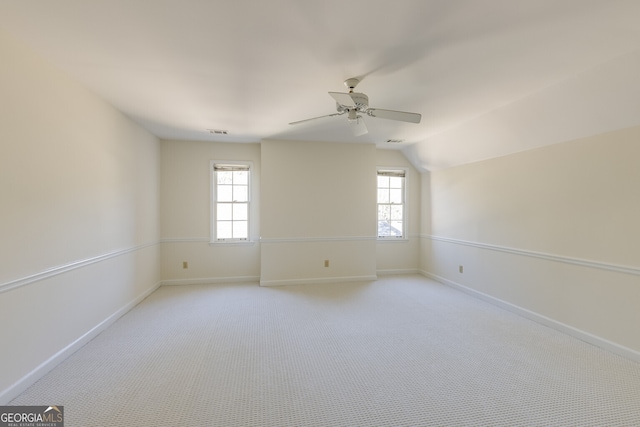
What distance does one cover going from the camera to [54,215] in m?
2.26

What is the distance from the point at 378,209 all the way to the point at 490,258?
2200 millimetres

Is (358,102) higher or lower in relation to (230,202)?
higher

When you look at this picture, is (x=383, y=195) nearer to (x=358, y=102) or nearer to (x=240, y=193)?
(x=240, y=193)

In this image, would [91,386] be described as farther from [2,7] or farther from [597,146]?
[597,146]

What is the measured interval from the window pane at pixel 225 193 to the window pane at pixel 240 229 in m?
0.45

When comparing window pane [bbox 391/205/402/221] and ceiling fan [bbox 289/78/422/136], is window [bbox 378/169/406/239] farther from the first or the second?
ceiling fan [bbox 289/78/422/136]

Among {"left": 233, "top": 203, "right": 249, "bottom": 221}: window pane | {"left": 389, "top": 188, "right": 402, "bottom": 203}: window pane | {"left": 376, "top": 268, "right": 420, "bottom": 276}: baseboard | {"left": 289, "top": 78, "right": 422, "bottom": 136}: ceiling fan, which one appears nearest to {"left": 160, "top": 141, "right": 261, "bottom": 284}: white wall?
{"left": 233, "top": 203, "right": 249, "bottom": 221}: window pane

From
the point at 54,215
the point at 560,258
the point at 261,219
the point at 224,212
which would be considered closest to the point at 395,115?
the point at 560,258

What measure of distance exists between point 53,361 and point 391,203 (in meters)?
5.19

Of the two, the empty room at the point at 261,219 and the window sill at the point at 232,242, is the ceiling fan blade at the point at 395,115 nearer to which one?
the empty room at the point at 261,219

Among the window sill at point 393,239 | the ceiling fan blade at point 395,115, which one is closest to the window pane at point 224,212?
the window sill at point 393,239

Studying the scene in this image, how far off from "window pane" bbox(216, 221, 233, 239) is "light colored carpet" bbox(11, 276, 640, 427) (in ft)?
5.31

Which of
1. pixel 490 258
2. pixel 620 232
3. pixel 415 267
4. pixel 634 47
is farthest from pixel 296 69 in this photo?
pixel 415 267

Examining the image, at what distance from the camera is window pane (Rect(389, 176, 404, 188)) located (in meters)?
5.61
